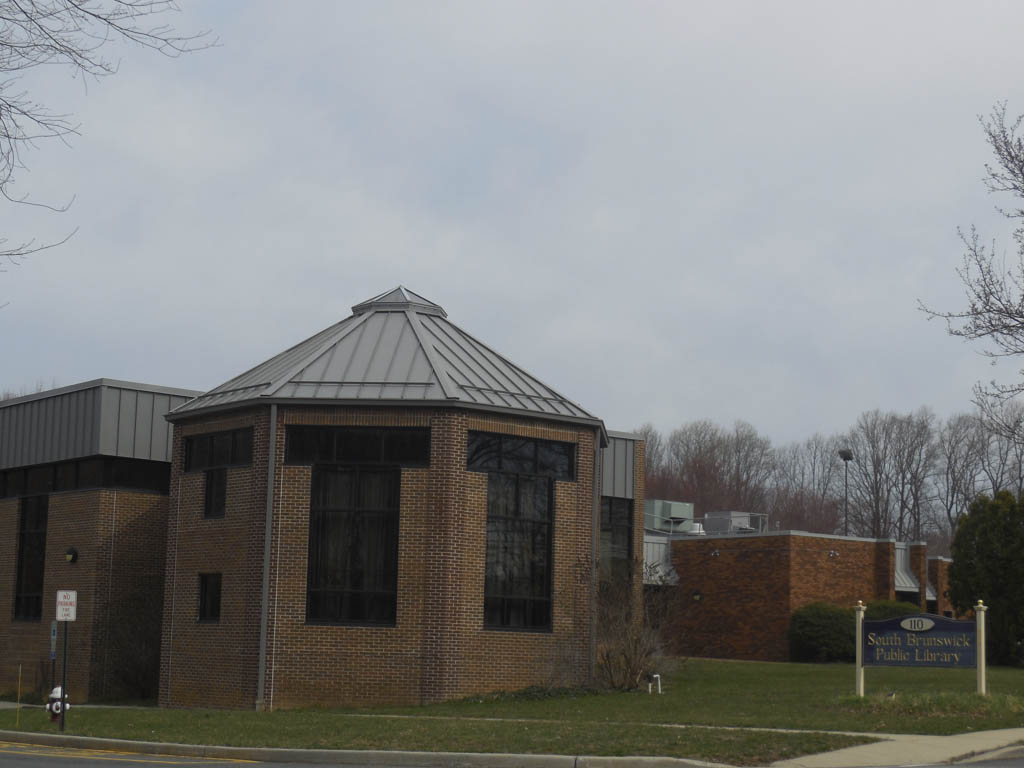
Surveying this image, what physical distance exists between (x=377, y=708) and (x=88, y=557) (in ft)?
34.2

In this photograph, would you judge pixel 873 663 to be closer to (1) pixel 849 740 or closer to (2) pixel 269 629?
(1) pixel 849 740

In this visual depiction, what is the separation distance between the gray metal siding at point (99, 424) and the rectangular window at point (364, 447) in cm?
708

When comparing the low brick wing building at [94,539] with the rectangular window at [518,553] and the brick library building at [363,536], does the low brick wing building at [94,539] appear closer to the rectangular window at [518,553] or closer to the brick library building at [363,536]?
the brick library building at [363,536]

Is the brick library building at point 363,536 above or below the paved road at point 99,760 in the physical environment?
above

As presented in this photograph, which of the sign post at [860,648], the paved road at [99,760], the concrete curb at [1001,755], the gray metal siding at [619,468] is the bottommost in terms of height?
the paved road at [99,760]

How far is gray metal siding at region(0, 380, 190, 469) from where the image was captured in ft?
108

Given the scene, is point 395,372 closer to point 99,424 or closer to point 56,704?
point 99,424

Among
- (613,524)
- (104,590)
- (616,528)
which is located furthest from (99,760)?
(616,528)

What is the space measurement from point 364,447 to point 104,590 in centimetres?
918

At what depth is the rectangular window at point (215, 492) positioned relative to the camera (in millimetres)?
29156

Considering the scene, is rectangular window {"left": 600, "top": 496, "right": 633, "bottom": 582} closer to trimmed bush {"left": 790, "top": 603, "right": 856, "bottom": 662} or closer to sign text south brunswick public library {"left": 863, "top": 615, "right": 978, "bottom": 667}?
trimmed bush {"left": 790, "top": 603, "right": 856, "bottom": 662}

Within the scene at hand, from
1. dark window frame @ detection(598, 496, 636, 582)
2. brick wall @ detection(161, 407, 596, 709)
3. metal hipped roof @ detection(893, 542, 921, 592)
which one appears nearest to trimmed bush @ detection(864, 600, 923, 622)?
metal hipped roof @ detection(893, 542, 921, 592)

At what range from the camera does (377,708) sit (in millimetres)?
26469

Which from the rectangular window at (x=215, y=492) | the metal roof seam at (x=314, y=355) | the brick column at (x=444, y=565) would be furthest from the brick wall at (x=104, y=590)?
the brick column at (x=444, y=565)
